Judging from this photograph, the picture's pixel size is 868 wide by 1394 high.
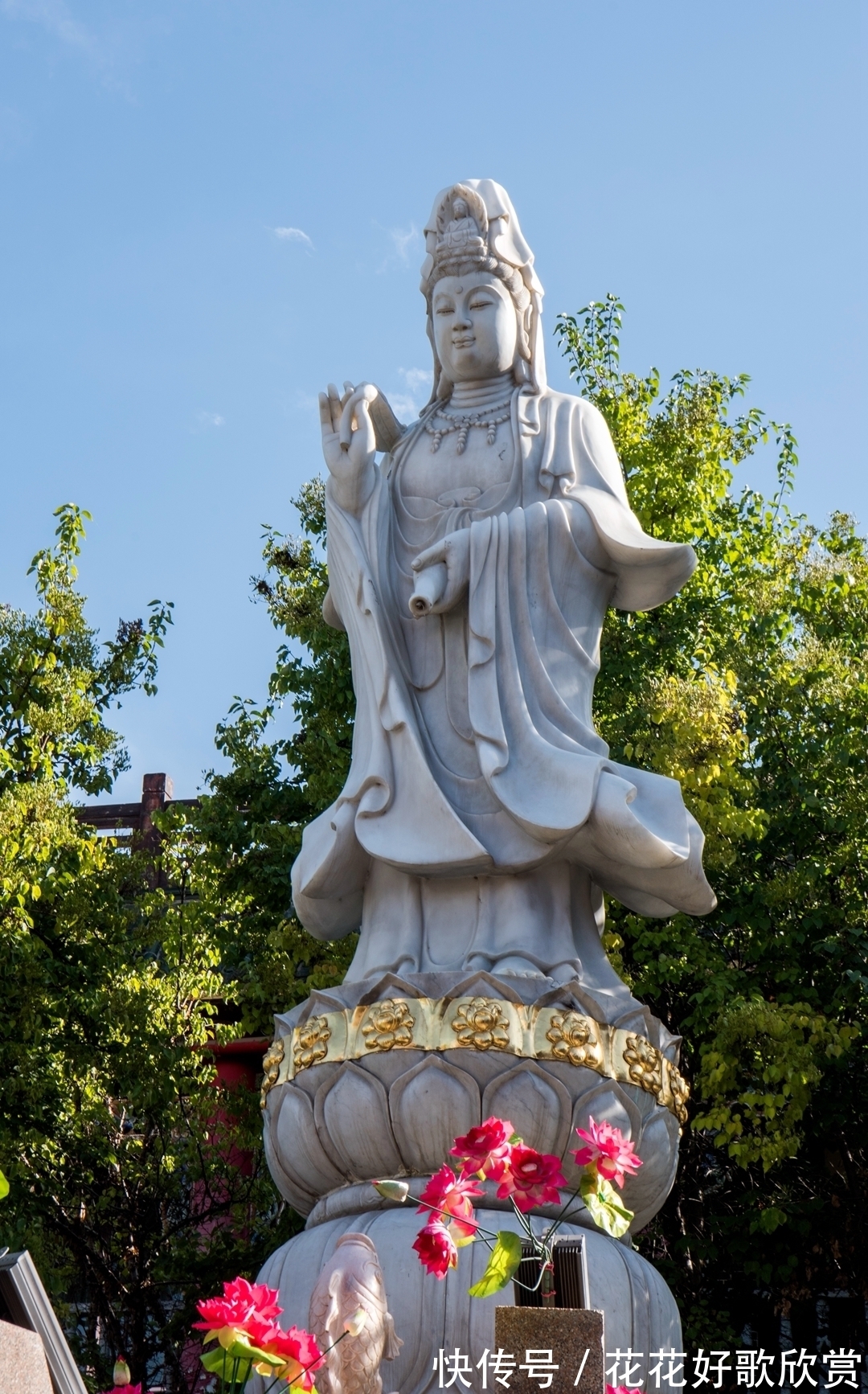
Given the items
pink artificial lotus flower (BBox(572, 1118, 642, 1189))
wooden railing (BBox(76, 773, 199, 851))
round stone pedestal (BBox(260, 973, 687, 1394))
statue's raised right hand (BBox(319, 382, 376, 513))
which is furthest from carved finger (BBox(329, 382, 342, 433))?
wooden railing (BBox(76, 773, 199, 851))

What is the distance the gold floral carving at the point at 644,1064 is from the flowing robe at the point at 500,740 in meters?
0.37

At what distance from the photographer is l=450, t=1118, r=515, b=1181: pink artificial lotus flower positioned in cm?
348

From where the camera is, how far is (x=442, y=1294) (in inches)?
195

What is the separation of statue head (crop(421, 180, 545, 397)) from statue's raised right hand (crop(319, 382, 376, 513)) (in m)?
0.46

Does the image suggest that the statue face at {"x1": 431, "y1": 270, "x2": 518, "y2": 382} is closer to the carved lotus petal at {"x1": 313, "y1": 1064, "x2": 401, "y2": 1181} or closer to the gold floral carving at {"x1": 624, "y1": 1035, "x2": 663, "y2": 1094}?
the gold floral carving at {"x1": 624, "y1": 1035, "x2": 663, "y2": 1094}

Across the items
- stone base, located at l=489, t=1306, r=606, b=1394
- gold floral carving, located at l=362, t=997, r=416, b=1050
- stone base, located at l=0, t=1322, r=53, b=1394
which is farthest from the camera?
gold floral carving, located at l=362, t=997, r=416, b=1050

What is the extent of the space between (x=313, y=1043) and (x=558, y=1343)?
2.43 metres

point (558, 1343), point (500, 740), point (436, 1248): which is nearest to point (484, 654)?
point (500, 740)

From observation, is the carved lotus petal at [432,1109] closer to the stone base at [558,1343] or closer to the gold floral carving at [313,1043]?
the gold floral carving at [313,1043]

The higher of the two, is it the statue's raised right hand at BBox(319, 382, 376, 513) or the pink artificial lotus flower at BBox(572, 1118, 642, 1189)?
the statue's raised right hand at BBox(319, 382, 376, 513)

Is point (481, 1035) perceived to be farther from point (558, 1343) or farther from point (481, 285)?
point (481, 285)

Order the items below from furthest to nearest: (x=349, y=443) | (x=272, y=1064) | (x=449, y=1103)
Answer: (x=349, y=443) < (x=272, y=1064) < (x=449, y=1103)

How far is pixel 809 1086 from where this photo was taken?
9.67 metres

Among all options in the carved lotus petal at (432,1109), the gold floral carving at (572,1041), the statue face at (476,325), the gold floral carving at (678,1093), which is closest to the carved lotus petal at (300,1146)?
the carved lotus petal at (432,1109)
